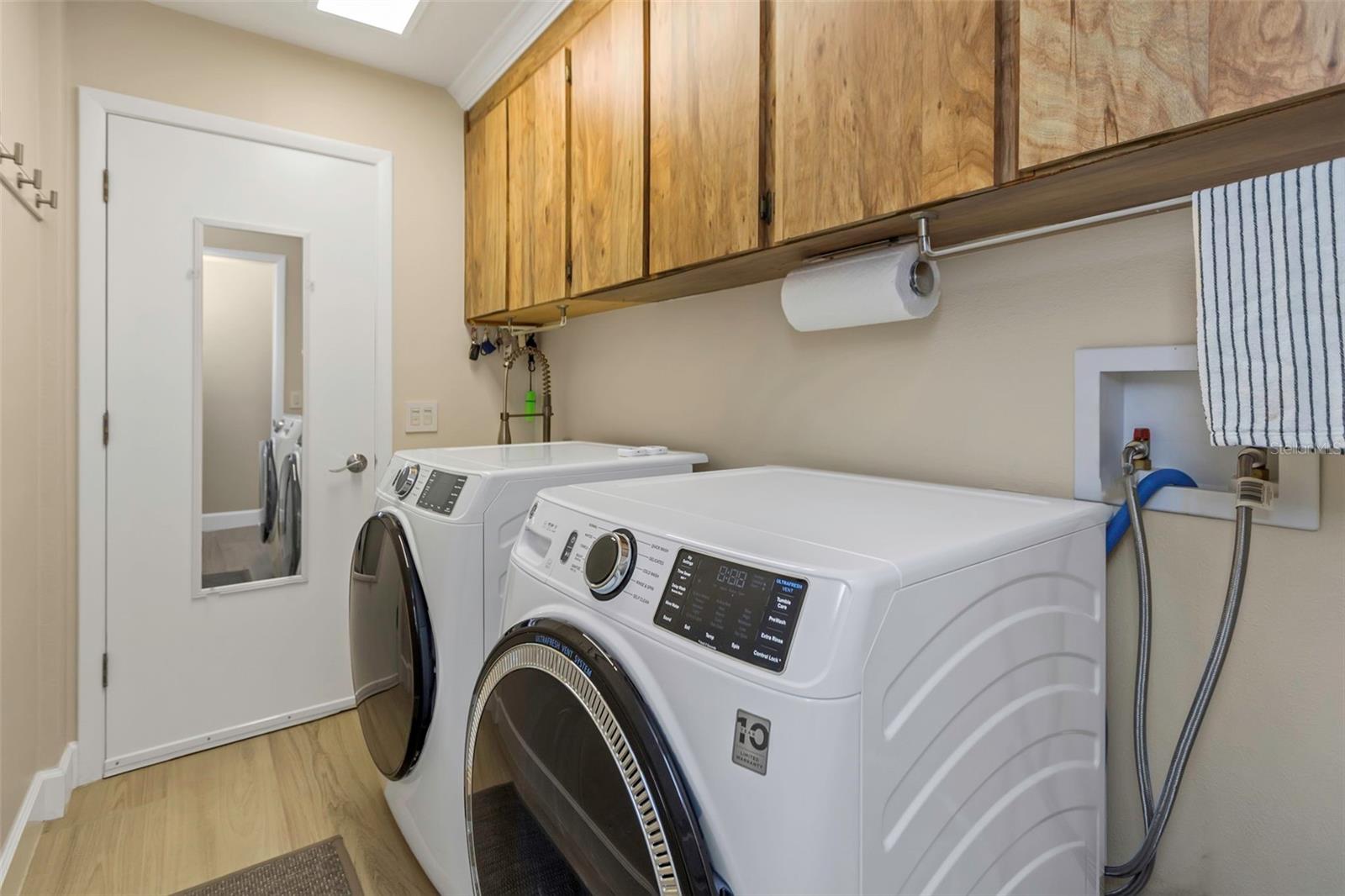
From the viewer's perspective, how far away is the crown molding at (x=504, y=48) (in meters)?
2.01

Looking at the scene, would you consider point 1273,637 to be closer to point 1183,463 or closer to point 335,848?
point 1183,463

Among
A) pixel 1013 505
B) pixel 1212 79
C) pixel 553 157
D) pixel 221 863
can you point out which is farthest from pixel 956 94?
pixel 221 863

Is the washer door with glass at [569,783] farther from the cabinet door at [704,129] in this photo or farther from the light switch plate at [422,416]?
the light switch plate at [422,416]

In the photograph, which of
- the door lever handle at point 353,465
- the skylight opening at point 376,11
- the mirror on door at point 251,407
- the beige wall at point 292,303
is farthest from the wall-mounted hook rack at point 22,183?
the door lever handle at point 353,465

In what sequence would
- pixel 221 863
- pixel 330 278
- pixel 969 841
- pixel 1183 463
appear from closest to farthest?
pixel 969 841 < pixel 1183 463 < pixel 221 863 < pixel 330 278

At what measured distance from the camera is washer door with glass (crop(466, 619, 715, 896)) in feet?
2.28

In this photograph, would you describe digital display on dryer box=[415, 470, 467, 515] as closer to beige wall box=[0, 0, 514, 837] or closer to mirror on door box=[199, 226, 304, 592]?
beige wall box=[0, 0, 514, 837]

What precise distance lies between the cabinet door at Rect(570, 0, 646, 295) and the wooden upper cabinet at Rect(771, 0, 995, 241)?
1.52 ft

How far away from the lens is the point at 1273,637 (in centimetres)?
93

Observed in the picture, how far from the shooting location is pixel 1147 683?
103 cm

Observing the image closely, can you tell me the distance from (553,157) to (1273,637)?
76.4 inches

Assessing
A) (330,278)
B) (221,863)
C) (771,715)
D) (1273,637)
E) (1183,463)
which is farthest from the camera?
(330,278)

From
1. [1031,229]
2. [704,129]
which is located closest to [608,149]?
[704,129]

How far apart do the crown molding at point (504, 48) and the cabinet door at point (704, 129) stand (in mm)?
665
